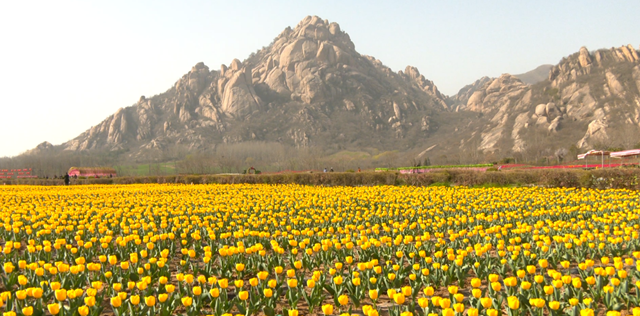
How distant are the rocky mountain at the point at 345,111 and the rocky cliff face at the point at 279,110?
1.31ft

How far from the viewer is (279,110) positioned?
567 ft

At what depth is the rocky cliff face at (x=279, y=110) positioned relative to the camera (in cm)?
16200

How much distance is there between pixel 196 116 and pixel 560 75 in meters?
126

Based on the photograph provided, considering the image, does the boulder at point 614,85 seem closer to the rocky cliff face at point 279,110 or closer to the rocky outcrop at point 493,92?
the rocky cliff face at point 279,110

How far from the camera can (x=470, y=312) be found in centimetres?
414

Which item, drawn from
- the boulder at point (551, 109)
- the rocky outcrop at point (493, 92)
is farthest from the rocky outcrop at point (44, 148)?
the boulder at point (551, 109)

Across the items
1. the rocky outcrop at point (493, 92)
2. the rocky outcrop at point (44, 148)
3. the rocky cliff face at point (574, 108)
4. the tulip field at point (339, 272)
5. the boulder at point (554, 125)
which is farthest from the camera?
the rocky outcrop at point (493, 92)

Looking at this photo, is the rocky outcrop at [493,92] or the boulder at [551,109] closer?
the boulder at [551,109]

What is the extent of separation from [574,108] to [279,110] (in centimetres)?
9980

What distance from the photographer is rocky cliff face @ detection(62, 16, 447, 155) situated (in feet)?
531

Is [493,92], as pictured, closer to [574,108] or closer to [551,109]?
[551,109]

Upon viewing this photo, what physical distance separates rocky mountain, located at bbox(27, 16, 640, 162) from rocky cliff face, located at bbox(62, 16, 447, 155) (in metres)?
0.40

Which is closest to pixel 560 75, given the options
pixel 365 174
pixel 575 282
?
pixel 365 174

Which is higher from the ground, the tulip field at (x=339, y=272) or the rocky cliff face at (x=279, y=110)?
the rocky cliff face at (x=279, y=110)
